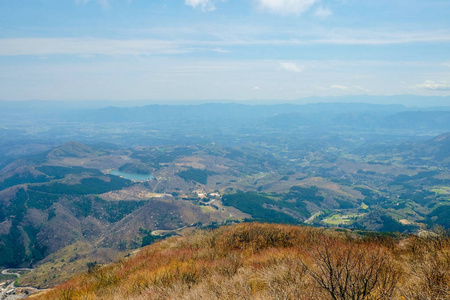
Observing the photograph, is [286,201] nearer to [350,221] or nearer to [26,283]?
[350,221]

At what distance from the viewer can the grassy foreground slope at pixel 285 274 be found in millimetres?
11609

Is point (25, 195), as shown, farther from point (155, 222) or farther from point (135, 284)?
point (135, 284)

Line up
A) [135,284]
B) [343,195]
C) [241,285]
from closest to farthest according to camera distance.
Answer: [241,285] < [135,284] < [343,195]

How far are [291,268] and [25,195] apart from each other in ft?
523

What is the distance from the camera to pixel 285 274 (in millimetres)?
15625

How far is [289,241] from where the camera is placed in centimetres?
2630

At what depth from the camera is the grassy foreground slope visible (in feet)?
38.1

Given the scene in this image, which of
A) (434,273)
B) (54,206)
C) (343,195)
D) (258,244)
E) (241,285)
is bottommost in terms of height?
(343,195)

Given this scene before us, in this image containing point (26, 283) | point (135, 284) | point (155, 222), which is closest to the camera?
point (135, 284)

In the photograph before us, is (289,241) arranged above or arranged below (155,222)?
above

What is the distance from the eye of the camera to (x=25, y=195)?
136000 mm

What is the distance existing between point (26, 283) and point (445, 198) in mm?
212433

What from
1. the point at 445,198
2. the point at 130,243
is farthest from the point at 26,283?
the point at 445,198

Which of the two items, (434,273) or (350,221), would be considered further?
(350,221)
